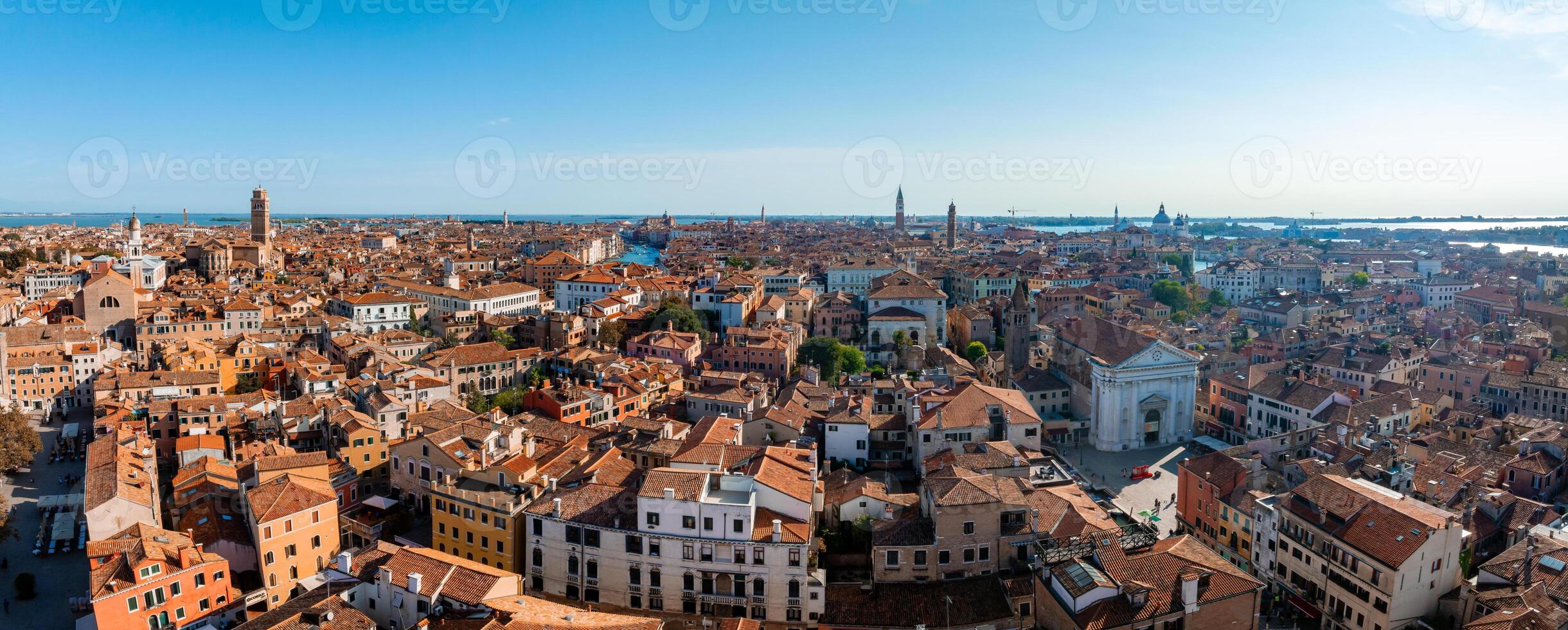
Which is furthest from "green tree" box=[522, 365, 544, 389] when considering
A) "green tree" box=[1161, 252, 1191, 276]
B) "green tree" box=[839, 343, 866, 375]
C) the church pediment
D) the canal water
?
"green tree" box=[1161, 252, 1191, 276]

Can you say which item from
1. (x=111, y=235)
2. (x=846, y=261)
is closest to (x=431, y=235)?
(x=111, y=235)

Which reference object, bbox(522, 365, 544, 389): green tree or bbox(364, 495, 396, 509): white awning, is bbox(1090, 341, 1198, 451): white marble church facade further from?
bbox(364, 495, 396, 509): white awning

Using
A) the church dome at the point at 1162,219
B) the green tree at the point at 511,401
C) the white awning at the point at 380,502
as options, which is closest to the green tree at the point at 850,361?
the green tree at the point at 511,401

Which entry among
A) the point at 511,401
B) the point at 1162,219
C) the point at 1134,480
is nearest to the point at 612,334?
the point at 511,401

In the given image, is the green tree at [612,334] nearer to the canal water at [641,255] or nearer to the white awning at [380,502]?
the white awning at [380,502]

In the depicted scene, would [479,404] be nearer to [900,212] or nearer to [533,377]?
[533,377]
